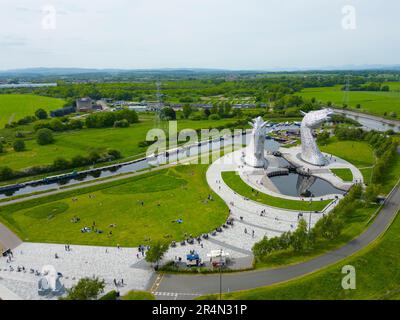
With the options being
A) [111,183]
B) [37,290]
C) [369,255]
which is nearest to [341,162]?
[369,255]

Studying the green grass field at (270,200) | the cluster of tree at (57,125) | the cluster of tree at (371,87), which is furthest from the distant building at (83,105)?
the cluster of tree at (371,87)

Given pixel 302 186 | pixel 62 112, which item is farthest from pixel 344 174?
pixel 62 112

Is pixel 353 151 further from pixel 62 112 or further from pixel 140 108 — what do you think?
pixel 62 112

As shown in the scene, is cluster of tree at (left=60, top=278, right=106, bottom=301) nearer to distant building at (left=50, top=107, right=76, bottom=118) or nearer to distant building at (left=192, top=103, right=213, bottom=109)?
distant building at (left=50, top=107, right=76, bottom=118)

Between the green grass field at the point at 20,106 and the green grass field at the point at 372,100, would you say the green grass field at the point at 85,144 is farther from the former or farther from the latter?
the green grass field at the point at 372,100
